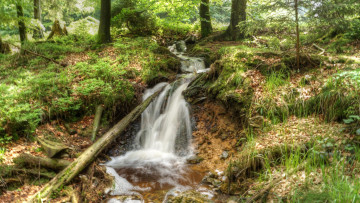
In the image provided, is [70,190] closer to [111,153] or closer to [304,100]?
[111,153]

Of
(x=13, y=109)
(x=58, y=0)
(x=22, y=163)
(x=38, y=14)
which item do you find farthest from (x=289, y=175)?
(x=58, y=0)

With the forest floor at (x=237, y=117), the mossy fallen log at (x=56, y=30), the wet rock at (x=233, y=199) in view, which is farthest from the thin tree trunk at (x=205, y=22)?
→ the wet rock at (x=233, y=199)

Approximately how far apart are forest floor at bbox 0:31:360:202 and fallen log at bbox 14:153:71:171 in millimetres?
252

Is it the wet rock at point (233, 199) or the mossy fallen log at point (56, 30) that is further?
the mossy fallen log at point (56, 30)

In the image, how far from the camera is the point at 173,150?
6.23 m

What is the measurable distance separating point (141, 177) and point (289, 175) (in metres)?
3.12

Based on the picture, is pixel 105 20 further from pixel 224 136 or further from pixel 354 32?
pixel 354 32

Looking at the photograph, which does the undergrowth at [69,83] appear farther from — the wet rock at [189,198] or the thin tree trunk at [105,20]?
the wet rock at [189,198]

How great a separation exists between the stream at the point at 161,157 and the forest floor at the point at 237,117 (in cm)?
32

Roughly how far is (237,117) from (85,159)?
3921mm

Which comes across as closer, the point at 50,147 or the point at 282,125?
the point at 282,125

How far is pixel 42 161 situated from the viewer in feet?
15.0

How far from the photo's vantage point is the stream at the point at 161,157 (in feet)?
14.8

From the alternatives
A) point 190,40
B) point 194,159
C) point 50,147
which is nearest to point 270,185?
point 194,159
